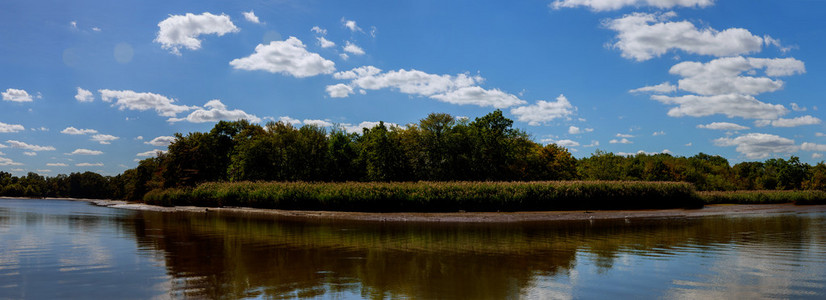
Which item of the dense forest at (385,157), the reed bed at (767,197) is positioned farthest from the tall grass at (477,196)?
the reed bed at (767,197)

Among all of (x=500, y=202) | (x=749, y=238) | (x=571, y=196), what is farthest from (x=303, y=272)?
(x=571, y=196)

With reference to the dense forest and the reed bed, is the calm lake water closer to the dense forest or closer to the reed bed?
the dense forest

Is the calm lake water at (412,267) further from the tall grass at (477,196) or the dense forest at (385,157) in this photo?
the dense forest at (385,157)

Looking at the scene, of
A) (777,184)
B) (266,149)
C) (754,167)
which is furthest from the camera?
(754,167)

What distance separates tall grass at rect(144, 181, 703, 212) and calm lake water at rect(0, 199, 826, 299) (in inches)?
751

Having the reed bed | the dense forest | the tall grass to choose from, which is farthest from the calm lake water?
the reed bed

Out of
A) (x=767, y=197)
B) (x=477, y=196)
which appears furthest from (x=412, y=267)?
(x=767, y=197)

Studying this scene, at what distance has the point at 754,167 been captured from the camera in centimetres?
12838

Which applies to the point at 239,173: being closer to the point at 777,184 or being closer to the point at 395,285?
the point at 395,285

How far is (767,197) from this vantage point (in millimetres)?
70500

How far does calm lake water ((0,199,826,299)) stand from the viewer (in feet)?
32.5

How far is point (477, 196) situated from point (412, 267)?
90.8ft

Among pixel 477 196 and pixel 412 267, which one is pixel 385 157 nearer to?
pixel 477 196

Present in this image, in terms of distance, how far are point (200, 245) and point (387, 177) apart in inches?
1737
